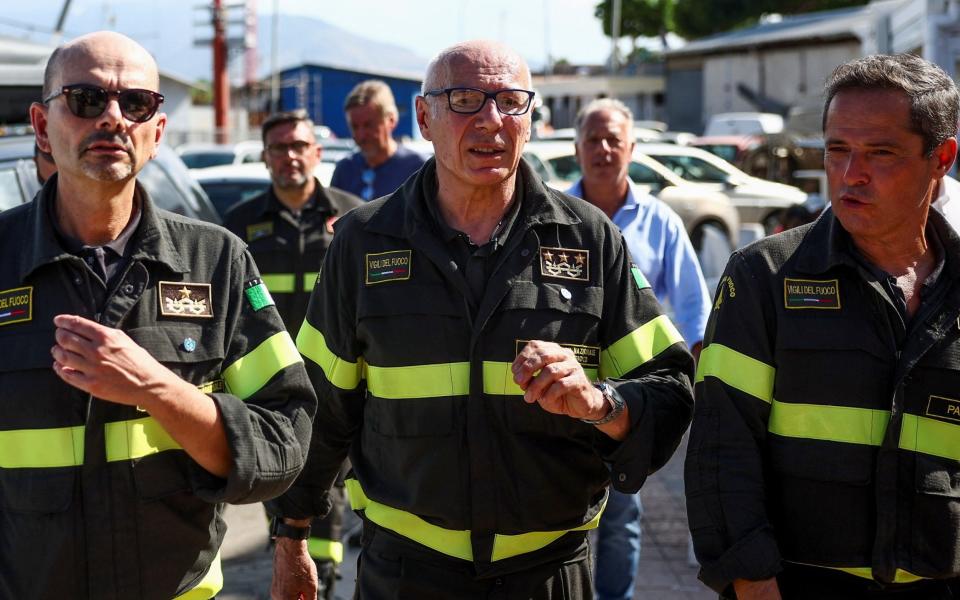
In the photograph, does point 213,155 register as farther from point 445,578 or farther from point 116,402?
point 116,402

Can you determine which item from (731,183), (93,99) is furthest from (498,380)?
(731,183)

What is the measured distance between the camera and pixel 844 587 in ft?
9.25

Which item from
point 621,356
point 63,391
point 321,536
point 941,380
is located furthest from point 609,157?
point 63,391

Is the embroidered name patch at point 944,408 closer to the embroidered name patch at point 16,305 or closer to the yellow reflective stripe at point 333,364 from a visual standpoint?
the yellow reflective stripe at point 333,364

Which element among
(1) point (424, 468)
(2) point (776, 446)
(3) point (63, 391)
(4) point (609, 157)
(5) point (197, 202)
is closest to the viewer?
(3) point (63, 391)

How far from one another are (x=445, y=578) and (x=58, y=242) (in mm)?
1276

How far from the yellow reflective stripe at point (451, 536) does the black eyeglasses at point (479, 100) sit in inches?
43.1

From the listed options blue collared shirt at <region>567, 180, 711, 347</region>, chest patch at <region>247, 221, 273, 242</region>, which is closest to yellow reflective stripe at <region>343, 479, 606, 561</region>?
blue collared shirt at <region>567, 180, 711, 347</region>

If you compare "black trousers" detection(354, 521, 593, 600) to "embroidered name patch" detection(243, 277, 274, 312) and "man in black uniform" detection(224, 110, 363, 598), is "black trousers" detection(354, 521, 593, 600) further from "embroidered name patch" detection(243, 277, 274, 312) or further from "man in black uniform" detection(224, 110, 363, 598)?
"man in black uniform" detection(224, 110, 363, 598)

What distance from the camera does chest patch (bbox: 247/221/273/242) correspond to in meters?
6.40

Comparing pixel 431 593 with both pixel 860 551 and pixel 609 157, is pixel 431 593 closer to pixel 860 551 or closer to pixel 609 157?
pixel 860 551

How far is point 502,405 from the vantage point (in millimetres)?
3035

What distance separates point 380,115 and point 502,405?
488cm

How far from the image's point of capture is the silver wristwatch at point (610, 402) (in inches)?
112
